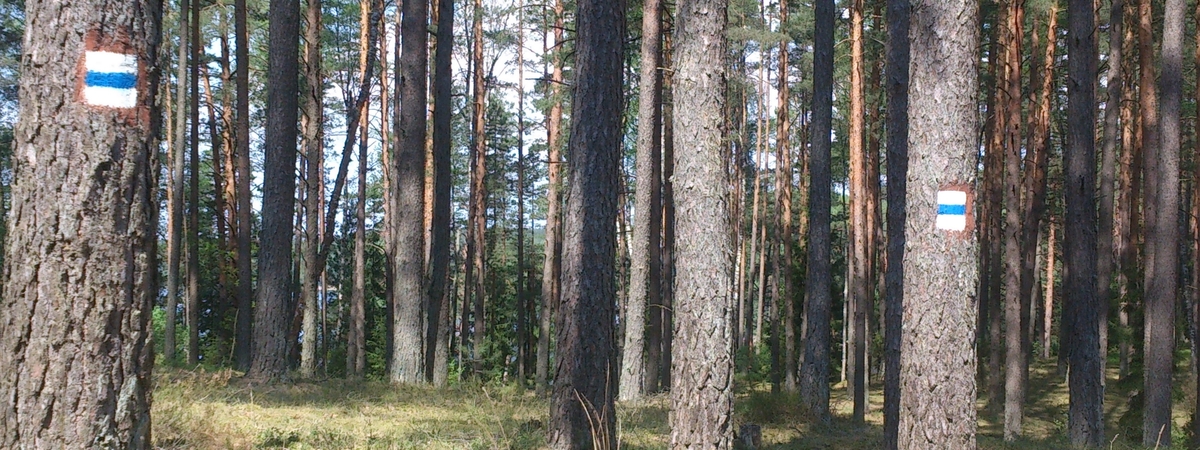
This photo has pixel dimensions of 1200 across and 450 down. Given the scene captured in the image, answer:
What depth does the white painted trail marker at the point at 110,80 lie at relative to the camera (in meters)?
3.51

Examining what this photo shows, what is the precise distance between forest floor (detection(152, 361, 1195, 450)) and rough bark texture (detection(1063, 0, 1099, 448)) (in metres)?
0.81

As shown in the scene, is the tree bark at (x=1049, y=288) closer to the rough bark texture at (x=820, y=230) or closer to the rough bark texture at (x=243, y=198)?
the rough bark texture at (x=820, y=230)

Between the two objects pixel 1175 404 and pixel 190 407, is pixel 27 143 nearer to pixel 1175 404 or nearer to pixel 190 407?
pixel 190 407

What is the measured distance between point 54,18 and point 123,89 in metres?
0.39

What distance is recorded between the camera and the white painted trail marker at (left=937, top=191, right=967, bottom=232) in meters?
5.75

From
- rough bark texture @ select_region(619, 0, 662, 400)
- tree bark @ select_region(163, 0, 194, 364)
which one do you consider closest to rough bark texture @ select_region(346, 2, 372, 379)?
tree bark @ select_region(163, 0, 194, 364)

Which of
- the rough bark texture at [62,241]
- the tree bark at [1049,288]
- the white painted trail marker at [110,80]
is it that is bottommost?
the tree bark at [1049,288]

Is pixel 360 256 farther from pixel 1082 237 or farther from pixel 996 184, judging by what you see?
pixel 1082 237

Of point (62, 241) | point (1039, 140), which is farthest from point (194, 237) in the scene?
point (1039, 140)

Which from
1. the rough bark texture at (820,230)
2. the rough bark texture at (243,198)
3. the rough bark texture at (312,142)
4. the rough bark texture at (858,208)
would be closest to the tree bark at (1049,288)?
the rough bark texture at (858,208)

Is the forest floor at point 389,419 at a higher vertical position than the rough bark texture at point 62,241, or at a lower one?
lower

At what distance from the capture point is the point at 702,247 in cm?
568

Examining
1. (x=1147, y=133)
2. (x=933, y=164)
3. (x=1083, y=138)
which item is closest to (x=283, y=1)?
(x=933, y=164)

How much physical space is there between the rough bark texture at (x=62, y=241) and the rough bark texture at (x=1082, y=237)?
12.8 metres
